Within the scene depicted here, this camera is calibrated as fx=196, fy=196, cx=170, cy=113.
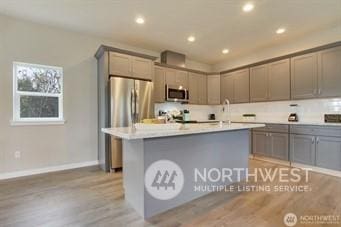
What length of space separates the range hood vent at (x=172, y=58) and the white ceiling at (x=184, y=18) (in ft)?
1.70

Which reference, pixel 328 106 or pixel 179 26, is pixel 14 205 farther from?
pixel 328 106

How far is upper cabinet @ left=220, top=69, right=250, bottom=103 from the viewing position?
206 inches

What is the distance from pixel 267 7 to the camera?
3082mm

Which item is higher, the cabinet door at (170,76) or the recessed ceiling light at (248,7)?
the recessed ceiling light at (248,7)

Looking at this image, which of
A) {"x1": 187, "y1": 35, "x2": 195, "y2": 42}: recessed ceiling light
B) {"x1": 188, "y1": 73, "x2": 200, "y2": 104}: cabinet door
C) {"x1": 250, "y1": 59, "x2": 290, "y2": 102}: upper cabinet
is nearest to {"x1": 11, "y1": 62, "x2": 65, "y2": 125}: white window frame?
{"x1": 187, "y1": 35, "x2": 195, "y2": 42}: recessed ceiling light

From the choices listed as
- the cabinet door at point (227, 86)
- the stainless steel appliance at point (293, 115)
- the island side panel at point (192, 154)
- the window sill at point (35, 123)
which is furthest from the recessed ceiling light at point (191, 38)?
the window sill at point (35, 123)

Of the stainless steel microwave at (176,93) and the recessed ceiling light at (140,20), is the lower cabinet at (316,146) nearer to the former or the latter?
the stainless steel microwave at (176,93)

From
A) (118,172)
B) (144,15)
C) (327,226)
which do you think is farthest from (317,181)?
(144,15)

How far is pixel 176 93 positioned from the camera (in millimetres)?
5180

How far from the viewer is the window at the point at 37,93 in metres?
3.53

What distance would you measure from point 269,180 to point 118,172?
269 centimetres

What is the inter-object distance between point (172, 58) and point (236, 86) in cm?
194

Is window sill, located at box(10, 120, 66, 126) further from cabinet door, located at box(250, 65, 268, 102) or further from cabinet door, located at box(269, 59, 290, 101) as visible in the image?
cabinet door, located at box(269, 59, 290, 101)

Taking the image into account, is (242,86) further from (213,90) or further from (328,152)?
(328,152)
